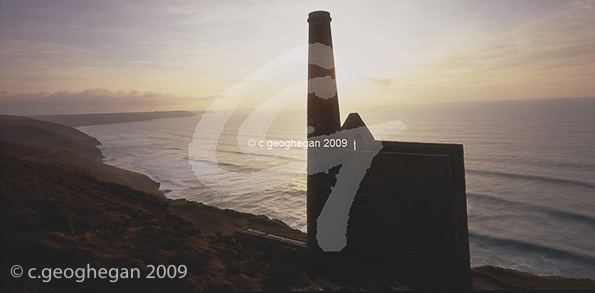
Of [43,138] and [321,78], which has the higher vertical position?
[321,78]

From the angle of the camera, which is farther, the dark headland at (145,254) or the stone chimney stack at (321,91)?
the stone chimney stack at (321,91)

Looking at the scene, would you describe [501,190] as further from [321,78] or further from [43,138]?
[43,138]

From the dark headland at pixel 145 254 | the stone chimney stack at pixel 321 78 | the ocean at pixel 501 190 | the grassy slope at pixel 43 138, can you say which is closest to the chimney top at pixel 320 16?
the stone chimney stack at pixel 321 78

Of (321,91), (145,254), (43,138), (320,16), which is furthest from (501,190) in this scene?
(43,138)

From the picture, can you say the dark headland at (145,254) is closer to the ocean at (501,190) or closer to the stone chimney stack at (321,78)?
the stone chimney stack at (321,78)

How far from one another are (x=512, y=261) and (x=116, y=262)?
884 inches

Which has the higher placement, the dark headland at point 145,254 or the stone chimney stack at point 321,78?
the stone chimney stack at point 321,78

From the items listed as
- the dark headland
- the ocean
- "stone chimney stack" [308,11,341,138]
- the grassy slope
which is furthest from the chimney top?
the grassy slope

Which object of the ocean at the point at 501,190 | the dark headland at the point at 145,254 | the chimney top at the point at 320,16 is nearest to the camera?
the dark headland at the point at 145,254

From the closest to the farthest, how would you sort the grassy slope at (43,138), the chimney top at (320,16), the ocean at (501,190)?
the chimney top at (320,16), the ocean at (501,190), the grassy slope at (43,138)

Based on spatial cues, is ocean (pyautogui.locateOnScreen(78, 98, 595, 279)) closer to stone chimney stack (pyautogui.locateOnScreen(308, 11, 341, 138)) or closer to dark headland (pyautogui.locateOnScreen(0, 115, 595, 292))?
dark headland (pyautogui.locateOnScreen(0, 115, 595, 292))

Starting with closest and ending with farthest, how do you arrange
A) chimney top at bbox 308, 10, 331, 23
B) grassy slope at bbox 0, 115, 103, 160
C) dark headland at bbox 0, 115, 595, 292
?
dark headland at bbox 0, 115, 595, 292 < chimney top at bbox 308, 10, 331, 23 < grassy slope at bbox 0, 115, 103, 160

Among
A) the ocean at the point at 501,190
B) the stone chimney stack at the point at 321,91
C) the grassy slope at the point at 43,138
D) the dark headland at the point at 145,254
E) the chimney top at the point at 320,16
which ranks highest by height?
the chimney top at the point at 320,16

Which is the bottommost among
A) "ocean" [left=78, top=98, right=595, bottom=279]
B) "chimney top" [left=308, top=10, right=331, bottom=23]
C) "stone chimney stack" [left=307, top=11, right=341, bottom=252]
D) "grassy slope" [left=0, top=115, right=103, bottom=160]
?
"ocean" [left=78, top=98, right=595, bottom=279]
